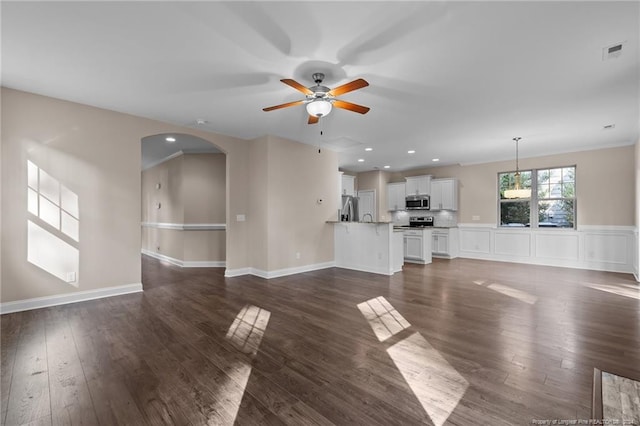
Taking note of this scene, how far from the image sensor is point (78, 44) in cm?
267

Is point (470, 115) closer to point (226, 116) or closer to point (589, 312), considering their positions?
point (589, 312)

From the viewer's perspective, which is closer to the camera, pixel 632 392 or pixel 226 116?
pixel 632 392

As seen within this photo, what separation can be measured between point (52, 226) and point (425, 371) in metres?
4.71

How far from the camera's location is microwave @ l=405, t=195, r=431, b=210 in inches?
358

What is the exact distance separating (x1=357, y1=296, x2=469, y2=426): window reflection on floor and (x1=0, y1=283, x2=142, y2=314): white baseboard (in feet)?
11.9

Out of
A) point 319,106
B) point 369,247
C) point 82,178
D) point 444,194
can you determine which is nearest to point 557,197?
point 444,194

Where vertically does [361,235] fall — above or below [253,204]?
below

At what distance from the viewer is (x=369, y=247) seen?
247 inches

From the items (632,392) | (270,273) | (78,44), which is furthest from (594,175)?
(78,44)

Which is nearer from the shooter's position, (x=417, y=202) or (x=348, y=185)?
(x=417, y=202)

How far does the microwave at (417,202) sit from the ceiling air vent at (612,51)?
250 inches

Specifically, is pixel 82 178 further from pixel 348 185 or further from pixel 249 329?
pixel 348 185

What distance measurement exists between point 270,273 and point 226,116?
2865 millimetres

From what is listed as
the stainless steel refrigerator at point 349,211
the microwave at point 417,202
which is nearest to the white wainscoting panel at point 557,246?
the microwave at point 417,202
